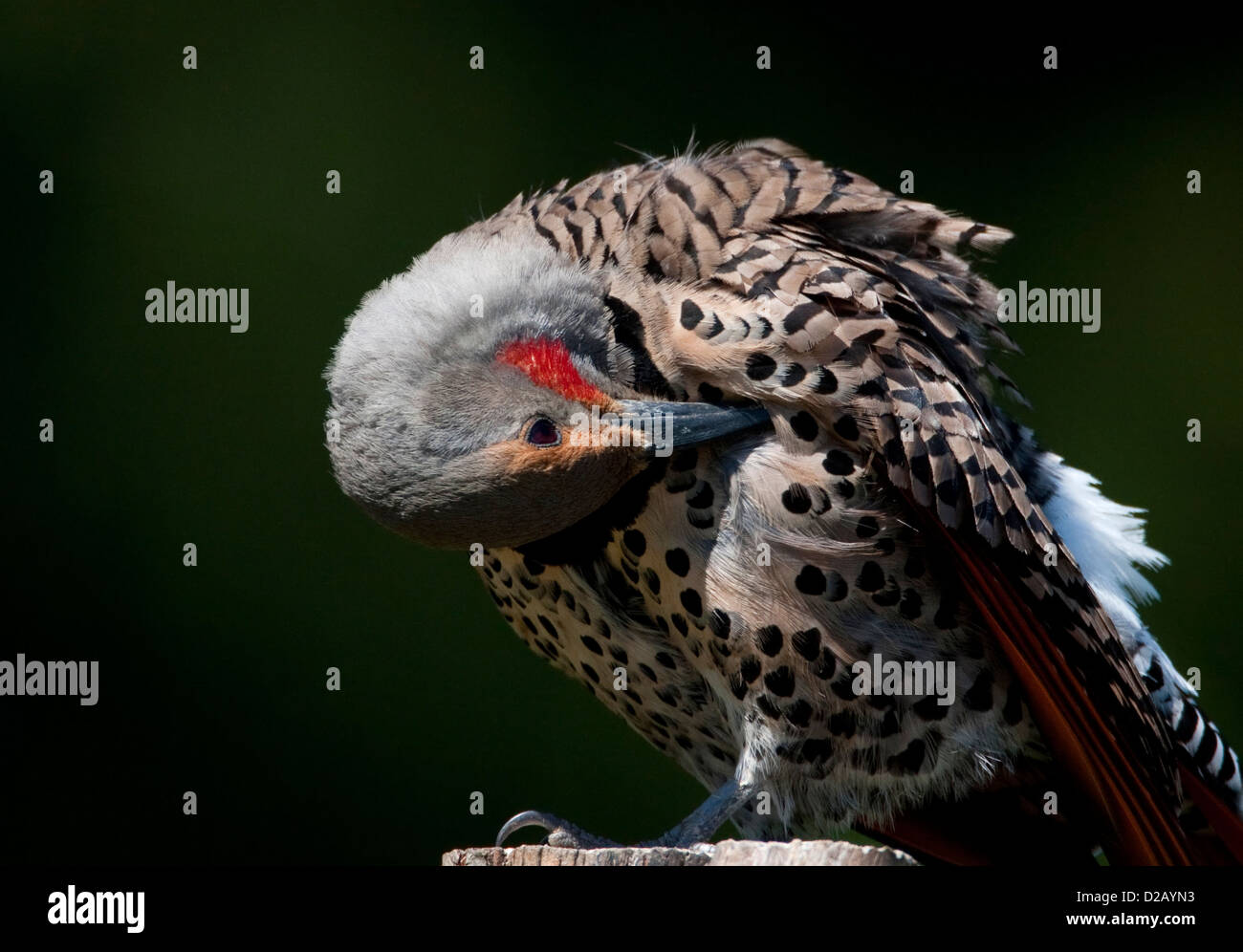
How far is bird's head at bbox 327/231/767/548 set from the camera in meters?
2.57

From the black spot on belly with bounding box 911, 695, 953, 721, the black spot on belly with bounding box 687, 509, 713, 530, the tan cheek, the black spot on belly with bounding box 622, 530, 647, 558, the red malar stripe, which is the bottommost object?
the black spot on belly with bounding box 911, 695, 953, 721

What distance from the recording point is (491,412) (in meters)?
2.61

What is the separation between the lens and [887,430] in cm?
276

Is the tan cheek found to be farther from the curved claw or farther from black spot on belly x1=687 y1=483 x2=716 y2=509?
the curved claw

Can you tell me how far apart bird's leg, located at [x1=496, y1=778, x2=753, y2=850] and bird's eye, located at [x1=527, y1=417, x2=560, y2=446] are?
0.73 m

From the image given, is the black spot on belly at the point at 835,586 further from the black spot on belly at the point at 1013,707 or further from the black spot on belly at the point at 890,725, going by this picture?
the black spot on belly at the point at 1013,707

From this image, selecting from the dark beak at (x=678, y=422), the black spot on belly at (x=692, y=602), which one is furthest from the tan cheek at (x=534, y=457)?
the black spot on belly at (x=692, y=602)

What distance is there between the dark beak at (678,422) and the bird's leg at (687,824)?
67cm

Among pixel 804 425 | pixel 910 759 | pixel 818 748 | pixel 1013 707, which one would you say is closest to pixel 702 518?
pixel 804 425

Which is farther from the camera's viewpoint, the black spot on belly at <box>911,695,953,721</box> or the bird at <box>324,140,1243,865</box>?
the black spot on belly at <box>911,695,953,721</box>

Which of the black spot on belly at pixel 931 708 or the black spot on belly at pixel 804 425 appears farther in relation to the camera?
the black spot on belly at pixel 931 708

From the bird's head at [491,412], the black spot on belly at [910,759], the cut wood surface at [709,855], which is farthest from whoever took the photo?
the black spot on belly at [910,759]

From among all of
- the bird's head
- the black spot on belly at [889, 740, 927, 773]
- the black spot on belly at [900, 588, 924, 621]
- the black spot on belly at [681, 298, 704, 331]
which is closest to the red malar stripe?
the bird's head

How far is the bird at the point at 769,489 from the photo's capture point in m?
2.66
